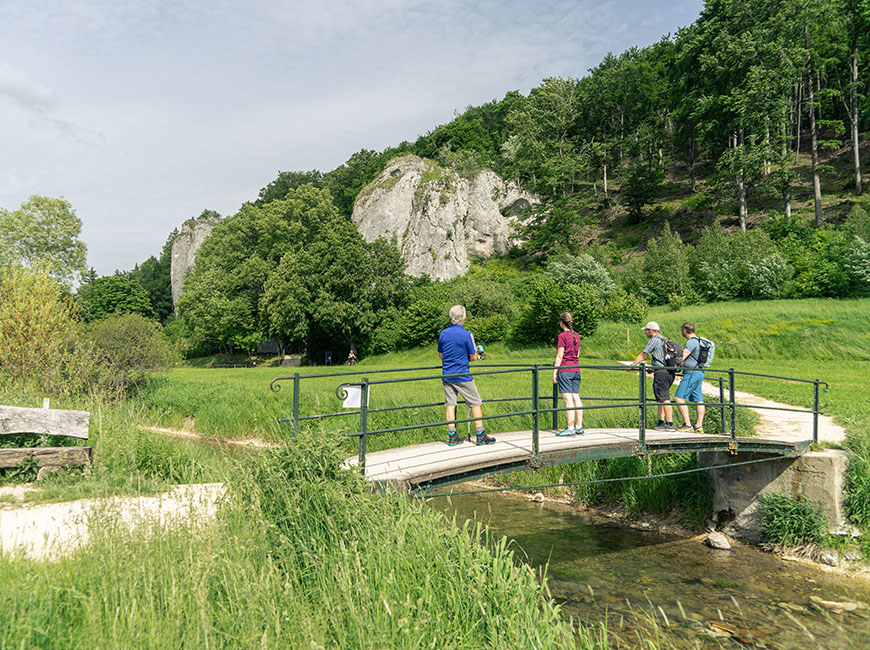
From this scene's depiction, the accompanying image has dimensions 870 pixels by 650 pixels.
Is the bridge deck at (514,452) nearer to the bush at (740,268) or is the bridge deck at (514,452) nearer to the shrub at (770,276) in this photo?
the shrub at (770,276)

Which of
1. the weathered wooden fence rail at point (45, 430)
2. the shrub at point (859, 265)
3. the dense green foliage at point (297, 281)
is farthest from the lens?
the dense green foliage at point (297, 281)

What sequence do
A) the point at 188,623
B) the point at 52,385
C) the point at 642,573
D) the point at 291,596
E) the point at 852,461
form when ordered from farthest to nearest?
the point at 52,385, the point at 852,461, the point at 642,573, the point at 291,596, the point at 188,623

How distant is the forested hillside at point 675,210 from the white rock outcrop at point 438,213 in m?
A: 3.00

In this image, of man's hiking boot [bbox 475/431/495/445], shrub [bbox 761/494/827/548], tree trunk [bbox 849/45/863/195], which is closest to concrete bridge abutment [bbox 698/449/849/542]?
shrub [bbox 761/494/827/548]

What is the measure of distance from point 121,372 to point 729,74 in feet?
156

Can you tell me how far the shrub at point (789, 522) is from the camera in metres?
9.46

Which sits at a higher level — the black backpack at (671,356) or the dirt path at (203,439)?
the black backpack at (671,356)

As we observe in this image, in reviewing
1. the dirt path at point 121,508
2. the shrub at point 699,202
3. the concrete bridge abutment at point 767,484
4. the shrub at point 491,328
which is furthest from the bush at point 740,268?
the concrete bridge abutment at point 767,484

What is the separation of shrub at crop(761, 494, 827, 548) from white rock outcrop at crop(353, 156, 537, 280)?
1774 inches

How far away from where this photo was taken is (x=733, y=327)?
27219 mm

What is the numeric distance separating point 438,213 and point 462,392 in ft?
162

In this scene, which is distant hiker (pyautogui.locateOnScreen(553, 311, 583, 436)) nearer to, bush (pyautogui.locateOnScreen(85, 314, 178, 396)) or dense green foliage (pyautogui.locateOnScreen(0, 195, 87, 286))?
bush (pyautogui.locateOnScreen(85, 314, 178, 396))

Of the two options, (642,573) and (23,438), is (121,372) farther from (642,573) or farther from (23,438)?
(642,573)

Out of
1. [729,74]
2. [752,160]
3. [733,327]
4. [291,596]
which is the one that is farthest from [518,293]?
[291,596]
